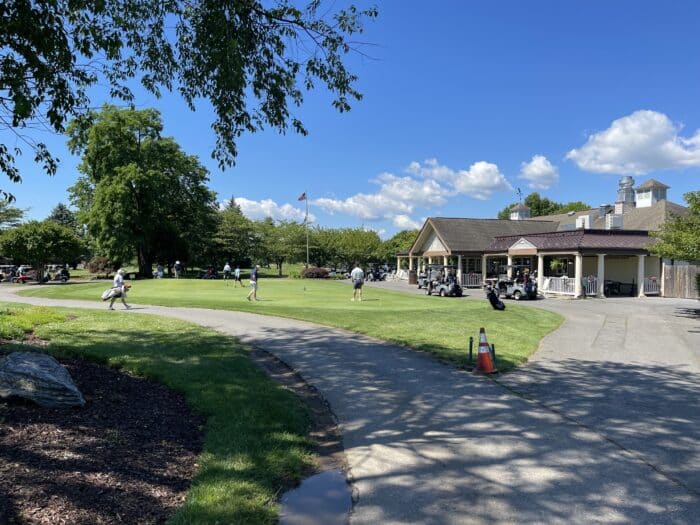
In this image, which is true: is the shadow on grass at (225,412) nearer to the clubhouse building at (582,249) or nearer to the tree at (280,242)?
the clubhouse building at (582,249)

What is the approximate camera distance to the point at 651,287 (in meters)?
28.7

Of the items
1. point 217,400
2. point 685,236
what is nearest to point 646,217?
point 685,236

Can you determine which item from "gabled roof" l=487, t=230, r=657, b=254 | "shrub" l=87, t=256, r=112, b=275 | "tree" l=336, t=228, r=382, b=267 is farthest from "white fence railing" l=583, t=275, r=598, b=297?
"shrub" l=87, t=256, r=112, b=275

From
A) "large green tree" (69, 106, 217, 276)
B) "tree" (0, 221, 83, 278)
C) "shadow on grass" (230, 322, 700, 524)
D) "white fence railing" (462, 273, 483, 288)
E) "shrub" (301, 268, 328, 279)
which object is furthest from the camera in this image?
"shrub" (301, 268, 328, 279)

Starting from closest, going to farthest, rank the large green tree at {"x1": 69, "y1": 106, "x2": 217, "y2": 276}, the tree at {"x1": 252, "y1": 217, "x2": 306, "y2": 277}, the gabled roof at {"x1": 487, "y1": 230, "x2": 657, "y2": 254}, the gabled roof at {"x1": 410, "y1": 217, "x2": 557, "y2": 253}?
1. the gabled roof at {"x1": 487, "y1": 230, "x2": 657, "y2": 254}
2. the gabled roof at {"x1": 410, "y1": 217, "x2": 557, "y2": 253}
3. the large green tree at {"x1": 69, "y1": 106, "x2": 217, "y2": 276}
4. the tree at {"x1": 252, "y1": 217, "x2": 306, "y2": 277}

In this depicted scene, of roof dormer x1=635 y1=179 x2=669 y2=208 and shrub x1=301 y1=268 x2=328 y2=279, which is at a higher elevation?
roof dormer x1=635 y1=179 x2=669 y2=208

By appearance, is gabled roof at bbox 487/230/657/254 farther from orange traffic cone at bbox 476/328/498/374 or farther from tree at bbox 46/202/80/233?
tree at bbox 46/202/80/233

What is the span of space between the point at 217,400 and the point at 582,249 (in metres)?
26.2

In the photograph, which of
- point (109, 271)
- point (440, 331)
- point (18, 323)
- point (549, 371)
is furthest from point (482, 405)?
point (109, 271)

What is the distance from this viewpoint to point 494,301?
60.3 ft

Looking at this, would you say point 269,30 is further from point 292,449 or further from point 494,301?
point 494,301

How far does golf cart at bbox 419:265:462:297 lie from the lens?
27.9 metres

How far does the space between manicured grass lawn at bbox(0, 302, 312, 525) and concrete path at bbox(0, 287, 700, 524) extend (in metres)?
0.72

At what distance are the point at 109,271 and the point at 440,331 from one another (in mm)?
50084
